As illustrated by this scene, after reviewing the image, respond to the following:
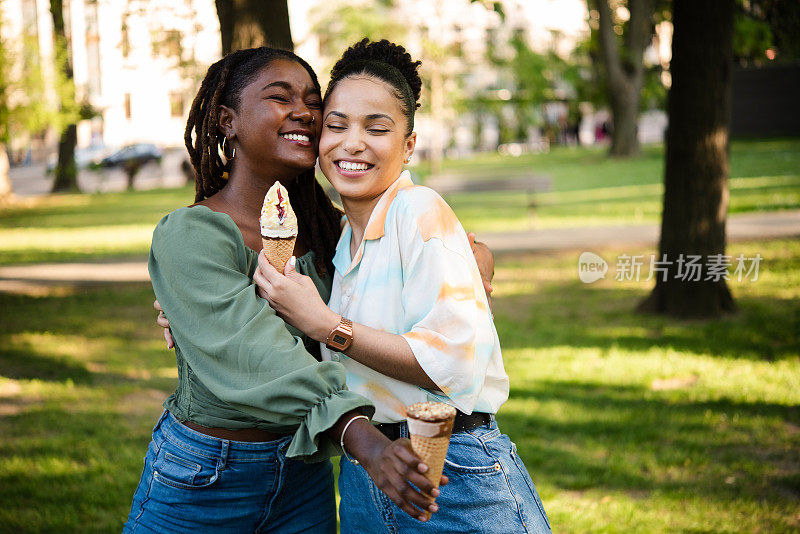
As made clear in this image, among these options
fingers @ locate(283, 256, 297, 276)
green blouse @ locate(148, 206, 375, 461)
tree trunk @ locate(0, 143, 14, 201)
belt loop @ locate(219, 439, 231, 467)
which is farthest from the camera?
tree trunk @ locate(0, 143, 14, 201)

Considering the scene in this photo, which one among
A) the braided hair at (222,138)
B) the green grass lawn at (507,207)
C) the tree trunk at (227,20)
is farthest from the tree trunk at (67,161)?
the braided hair at (222,138)

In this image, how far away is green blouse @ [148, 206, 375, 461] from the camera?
6.51 feet

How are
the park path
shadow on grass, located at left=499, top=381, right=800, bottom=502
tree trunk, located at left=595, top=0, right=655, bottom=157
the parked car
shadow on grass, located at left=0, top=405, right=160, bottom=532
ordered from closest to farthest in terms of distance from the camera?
shadow on grass, located at left=0, top=405, right=160, bottom=532, shadow on grass, located at left=499, top=381, right=800, bottom=502, the park path, tree trunk, located at left=595, top=0, right=655, bottom=157, the parked car

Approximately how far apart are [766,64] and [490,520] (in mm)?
37527

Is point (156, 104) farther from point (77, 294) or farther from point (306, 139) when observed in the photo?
point (306, 139)

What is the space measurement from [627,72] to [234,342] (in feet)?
107

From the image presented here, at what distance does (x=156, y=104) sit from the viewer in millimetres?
60469

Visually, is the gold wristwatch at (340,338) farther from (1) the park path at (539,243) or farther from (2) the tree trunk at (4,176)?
(2) the tree trunk at (4,176)

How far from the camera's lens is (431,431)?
69.6 inches

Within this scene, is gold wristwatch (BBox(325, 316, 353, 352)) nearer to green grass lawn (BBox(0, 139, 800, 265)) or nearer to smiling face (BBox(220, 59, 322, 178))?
smiling face (BBox(220, 59, 322, 178))

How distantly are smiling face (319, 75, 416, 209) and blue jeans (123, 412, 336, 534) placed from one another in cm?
81

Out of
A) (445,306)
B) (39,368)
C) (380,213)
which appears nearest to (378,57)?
(380,213)

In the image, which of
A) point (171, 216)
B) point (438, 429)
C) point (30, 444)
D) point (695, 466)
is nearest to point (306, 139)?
point (171, 216)

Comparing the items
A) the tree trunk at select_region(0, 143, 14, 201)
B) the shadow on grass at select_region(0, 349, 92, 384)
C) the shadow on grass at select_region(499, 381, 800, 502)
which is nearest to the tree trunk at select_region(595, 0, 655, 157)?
the tree trunk at select_region(0, 143, 14, 201)
